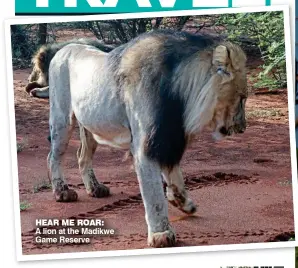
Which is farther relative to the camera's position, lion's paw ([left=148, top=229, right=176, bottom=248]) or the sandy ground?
the sandy ground

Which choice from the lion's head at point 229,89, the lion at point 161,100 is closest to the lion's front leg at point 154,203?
the lion at point 161,100

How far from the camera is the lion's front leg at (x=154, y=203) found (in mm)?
8422

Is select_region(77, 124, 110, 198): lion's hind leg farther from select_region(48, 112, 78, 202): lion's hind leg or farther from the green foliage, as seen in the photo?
the green foliage

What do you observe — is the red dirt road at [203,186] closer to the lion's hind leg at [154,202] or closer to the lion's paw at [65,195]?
the lion's paw at [65,195]

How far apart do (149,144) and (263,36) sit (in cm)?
276

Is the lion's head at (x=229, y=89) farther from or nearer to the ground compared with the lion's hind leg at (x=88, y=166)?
farther from the ground

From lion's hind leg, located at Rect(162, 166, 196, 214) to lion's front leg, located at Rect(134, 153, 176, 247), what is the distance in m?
0.53

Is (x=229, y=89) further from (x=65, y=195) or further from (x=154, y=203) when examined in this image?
(x=65, y=195)

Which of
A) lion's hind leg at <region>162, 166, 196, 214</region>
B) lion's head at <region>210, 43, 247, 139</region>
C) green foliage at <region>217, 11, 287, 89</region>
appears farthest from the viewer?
green foliage at <region>217, 11, 287, 89</region>

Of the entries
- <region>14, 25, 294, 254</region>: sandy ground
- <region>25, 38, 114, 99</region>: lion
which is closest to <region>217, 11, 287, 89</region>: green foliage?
<region>14, 25, 294, 254</region>: sandy ground

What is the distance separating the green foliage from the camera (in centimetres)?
977

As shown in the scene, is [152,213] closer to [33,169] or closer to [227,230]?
[227,230]

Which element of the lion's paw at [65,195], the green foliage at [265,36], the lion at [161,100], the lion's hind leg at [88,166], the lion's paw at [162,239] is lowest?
the lion's paw at [162,239]

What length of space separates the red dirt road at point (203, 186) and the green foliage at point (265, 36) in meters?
0.41
